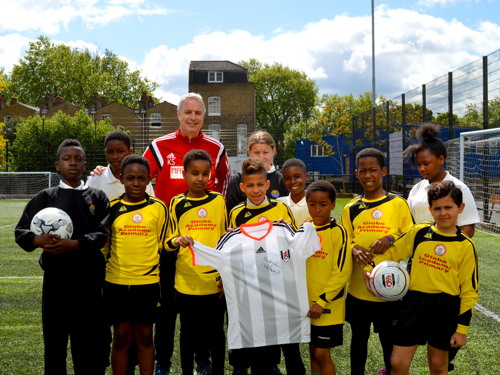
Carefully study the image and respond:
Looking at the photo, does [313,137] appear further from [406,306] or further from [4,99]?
[4,99]

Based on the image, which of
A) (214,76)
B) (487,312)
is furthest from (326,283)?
(214,76)

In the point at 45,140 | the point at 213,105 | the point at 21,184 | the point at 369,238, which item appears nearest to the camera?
the point at 369,238

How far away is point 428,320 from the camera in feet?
8.82

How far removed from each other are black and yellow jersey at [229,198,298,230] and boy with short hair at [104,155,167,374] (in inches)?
19.2

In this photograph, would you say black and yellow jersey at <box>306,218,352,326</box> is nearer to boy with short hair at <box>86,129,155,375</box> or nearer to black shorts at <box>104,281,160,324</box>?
black shorts at <box>104,281,160,324</box>

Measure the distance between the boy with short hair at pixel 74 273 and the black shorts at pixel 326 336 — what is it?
Answer: 4.39 feet

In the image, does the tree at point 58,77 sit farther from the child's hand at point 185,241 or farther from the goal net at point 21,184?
the child's hand at point 185,241

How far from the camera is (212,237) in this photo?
124 inches

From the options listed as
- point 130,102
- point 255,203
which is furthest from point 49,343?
point 130,102

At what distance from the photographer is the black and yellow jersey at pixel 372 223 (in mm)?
2992

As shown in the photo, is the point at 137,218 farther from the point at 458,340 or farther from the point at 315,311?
the point at 458,340

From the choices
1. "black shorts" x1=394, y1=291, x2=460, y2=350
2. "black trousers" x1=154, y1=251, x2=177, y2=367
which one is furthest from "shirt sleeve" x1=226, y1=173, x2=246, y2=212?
"black shorts" x1=394, y1=291, x2=460, y2=350

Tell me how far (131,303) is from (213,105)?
37.6m

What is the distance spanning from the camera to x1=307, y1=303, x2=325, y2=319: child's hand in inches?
111
